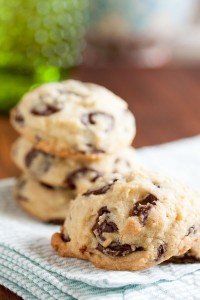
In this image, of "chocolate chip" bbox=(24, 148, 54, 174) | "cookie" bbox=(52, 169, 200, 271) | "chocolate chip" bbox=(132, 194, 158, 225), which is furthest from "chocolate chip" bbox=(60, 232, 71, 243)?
"chocolate chip" bbox=(24, 148, 54, 174)

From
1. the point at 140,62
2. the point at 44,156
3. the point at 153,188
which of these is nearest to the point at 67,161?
the point at 44,156

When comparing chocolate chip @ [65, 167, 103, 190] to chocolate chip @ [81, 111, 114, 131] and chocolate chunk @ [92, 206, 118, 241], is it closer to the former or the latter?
chocolate chip @ [81, 111, 114, 131]

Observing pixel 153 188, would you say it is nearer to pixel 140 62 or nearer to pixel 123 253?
pixel 123 253

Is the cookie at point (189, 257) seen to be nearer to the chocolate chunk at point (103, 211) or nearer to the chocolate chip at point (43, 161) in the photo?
the chocolate chunk at point (103, 211)

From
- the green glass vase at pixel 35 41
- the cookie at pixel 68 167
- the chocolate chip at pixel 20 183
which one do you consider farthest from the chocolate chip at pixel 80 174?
the green glass vase at pixel 35 41

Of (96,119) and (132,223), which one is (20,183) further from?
(132,223)

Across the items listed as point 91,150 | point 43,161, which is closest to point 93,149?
point 91,150
